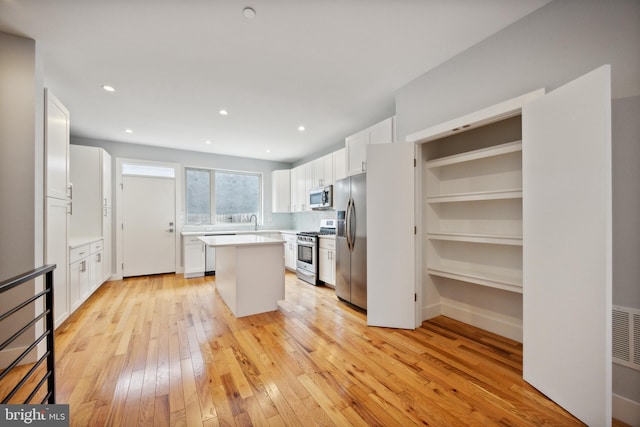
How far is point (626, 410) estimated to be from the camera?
59.5 inches

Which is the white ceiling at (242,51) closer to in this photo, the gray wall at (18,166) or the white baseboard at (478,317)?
the gray wall at (18,166)

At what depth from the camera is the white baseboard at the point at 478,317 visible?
2.47 m

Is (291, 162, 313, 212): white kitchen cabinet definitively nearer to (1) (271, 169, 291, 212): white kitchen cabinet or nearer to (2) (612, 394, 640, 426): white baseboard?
(1) (271, 169, 291, 212): white kitchen cabinet

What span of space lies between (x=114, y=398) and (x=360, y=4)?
10.5 feet

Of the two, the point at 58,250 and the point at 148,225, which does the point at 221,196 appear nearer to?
the point at 148,225

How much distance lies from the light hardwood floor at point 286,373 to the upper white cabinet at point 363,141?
2.13m

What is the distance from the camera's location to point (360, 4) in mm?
1803

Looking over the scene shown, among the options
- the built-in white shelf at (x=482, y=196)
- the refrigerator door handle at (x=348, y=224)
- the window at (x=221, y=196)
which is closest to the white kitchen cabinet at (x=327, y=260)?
the refrigerator door handle at (x=348, y=224)

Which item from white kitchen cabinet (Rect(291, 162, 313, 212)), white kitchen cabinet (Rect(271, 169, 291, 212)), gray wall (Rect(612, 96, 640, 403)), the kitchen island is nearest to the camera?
gray wall (Rect(612, 96, 640, 403))

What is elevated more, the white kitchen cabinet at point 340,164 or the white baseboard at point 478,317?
the white kitchen cabinet at point 340,164

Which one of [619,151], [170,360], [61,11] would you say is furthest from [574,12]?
[170,360]

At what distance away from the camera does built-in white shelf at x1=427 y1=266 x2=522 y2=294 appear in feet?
7.22

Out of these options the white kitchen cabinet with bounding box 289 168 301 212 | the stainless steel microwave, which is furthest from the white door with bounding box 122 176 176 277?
the stainless steel microwave

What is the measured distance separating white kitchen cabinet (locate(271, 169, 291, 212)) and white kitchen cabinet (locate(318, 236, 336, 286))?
2.15m
